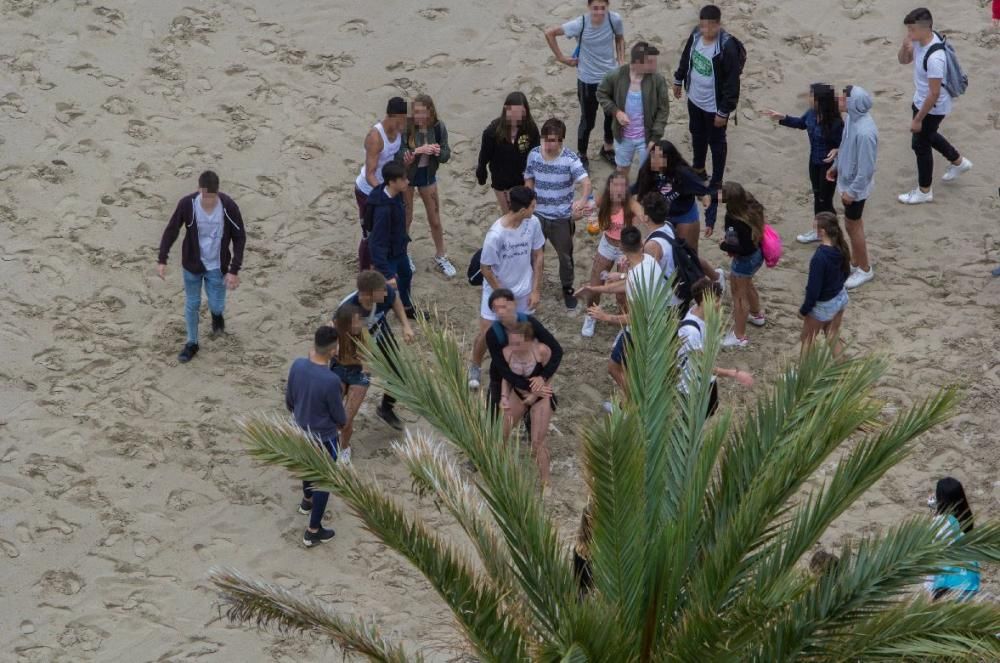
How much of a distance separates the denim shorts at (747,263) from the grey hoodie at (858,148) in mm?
1335

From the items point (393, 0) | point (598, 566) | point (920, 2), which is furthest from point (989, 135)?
point (598, 566)

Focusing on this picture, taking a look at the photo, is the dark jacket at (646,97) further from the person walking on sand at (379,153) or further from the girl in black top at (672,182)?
the person walking on sand at (379,153)

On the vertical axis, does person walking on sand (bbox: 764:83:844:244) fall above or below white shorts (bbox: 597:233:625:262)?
above

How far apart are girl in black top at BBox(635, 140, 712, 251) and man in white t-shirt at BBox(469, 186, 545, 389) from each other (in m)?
1.18

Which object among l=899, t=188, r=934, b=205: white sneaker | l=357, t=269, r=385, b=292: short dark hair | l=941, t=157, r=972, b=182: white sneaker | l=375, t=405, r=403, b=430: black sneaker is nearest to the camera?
l=357, t=269, r=385, b=292: short dark hair

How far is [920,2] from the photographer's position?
16.3m

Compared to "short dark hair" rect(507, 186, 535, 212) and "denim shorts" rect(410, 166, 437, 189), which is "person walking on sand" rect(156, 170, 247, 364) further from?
"short dark hair" rect(507, 186, 535, 212)

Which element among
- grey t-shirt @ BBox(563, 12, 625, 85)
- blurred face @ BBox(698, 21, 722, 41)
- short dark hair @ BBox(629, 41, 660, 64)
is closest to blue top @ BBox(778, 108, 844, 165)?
blurred face @ BBox(698, 21, 722, 41)

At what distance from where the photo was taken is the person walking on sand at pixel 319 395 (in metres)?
10.1

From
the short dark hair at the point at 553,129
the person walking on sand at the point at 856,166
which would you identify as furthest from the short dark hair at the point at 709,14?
the short dark hair at the point at 553,129

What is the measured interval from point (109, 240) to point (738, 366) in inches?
240

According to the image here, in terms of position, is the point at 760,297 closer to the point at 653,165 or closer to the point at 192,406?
the point at 653,165

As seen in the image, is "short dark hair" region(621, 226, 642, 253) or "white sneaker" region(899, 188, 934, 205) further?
"white sneaker" region(899, 188, 934, 205)

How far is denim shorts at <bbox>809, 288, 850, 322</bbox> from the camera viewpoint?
11.5m
